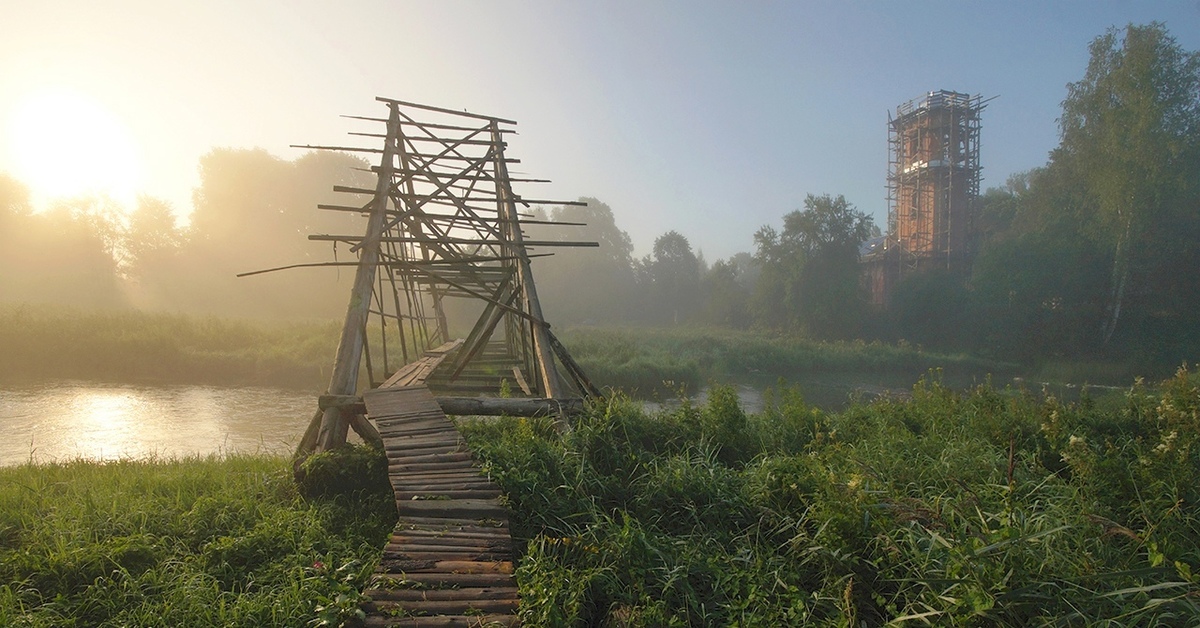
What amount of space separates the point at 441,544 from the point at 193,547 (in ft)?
6.85

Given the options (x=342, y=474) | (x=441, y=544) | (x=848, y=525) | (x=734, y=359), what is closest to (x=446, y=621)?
(x=441, y=544)

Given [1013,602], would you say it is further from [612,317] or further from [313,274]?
[612,317]

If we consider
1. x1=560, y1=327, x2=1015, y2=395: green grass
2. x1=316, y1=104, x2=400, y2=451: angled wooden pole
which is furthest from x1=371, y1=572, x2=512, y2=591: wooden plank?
x1=560, y1=327, x2=1015, y2=395: green grass

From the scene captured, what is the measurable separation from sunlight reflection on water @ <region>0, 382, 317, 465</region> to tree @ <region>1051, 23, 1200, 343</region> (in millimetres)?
28541

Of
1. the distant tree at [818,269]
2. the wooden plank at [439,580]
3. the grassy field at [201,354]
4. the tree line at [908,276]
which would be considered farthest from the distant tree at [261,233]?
the wooden plank at [439,580]

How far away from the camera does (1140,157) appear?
69.5 feet

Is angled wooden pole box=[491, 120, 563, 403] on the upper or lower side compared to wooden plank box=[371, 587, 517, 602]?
upper

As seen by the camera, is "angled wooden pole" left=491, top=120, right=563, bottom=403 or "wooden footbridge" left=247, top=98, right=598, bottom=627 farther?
"angled wooden pole" left=491, top=120, right=563, bottom=403

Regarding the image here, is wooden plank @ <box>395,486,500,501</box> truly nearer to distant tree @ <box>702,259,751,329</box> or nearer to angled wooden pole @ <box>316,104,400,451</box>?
angled wooden pole @ <box>316,104,400,451</box>

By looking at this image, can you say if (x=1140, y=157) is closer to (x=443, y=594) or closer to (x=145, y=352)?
(x=443, y=594)

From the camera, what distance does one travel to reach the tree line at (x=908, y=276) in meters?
21.6

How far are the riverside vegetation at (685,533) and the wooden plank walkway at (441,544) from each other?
155mm

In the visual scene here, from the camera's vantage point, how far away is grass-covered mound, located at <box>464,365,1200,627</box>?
8.81 feet

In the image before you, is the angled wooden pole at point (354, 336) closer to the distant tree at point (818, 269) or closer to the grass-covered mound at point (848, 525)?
the grass-covered mound at point (848, 525)
